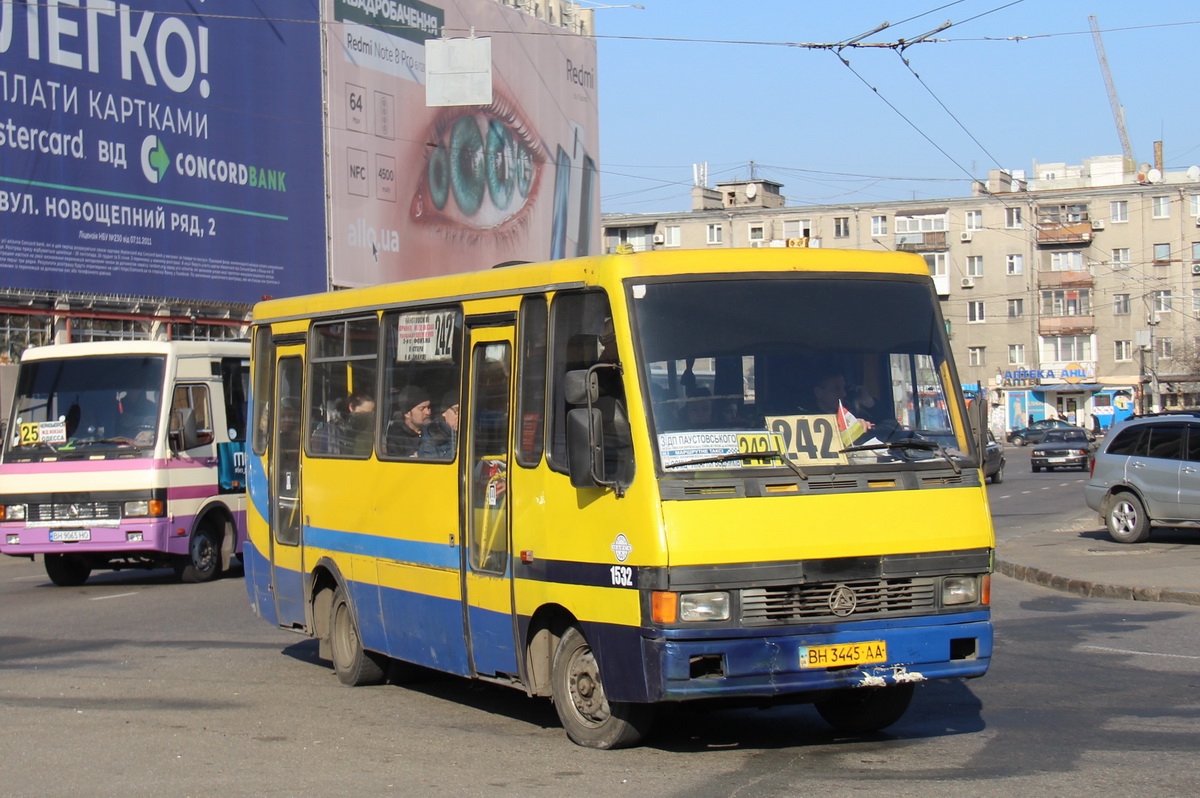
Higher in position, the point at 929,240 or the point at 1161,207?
the point at 1161,207

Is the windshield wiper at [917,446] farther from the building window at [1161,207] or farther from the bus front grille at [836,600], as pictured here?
the building window at [1161,207]

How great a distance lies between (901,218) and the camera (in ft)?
287

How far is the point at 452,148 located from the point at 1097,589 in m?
30.1

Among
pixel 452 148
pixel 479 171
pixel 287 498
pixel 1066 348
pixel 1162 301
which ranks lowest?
pixel 287 498

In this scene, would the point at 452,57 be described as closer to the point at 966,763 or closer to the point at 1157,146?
the point at 966,763

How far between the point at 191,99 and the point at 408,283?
26420 millimetres

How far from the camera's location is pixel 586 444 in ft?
23.8

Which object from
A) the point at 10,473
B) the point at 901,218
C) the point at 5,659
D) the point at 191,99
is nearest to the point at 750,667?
the point at 5,659

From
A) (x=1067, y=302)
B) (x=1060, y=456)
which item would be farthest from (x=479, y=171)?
(x=1067, y=302)

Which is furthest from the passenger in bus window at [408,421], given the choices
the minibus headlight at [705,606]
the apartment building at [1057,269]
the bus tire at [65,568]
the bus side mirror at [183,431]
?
the apartment building at [1057,269]

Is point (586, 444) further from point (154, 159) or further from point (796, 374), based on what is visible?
point (154, 159)

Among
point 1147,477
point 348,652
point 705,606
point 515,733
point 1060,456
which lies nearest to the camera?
point 705,606

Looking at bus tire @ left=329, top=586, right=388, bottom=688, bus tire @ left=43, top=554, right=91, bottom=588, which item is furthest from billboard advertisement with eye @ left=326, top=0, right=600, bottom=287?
bus tire @ left=329, top=586, right=388, bottom=688

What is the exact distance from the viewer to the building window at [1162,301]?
8275 centimetres
